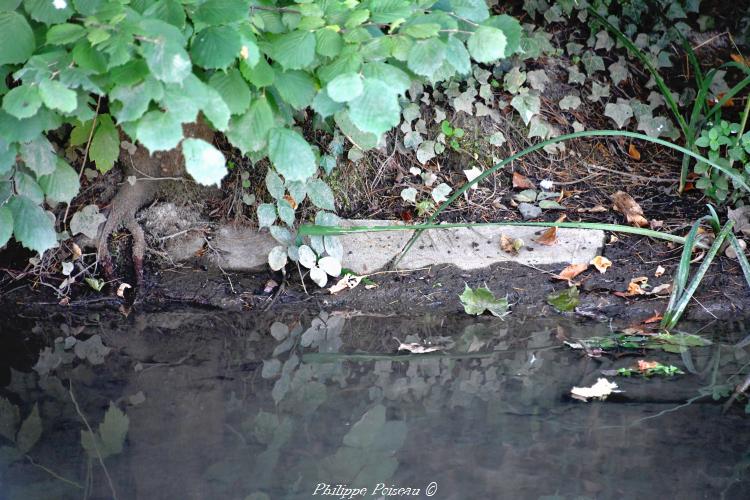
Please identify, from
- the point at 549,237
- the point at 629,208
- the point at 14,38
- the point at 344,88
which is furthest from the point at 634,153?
the point at 14,38

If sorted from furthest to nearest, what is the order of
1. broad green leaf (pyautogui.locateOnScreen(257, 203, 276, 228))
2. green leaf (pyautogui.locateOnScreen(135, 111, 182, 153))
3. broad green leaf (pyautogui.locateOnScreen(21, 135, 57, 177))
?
broad green leaf (pyautogui.locateOnScreen(257, 203, 276, 228)) → broad green leaf (pyautogui.locateOnScreen(21, 135, 57, 177)) → green leaf (pyautogui.locateOnScreen(135, 111, 182, 153))

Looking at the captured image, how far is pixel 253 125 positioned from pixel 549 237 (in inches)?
67.3

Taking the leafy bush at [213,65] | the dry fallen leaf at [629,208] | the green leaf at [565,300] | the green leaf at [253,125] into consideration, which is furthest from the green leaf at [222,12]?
the dry fallen leaf at [629,208]

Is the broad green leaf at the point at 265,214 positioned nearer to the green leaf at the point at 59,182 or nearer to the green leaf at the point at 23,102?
the green leaf at the point at 59,182

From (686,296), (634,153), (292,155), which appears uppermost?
(292,155)

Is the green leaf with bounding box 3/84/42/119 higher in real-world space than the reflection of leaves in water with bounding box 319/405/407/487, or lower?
higher

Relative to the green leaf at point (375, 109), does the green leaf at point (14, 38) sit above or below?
A: above

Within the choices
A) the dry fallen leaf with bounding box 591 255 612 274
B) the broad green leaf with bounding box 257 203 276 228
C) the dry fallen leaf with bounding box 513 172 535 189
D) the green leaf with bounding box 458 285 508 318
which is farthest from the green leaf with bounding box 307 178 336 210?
the dry fallen leaf with bounding box 591 255 612 274

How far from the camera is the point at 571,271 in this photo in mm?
3342

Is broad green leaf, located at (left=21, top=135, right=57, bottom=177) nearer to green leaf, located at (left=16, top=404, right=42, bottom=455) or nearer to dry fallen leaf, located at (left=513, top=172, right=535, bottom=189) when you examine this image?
green leaf, located at (left=16, top=404, right=42, bottom=455)

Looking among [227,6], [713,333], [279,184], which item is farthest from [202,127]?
[713,333]

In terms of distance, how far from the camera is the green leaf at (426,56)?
2.06 meters

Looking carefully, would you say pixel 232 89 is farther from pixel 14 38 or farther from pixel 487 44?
pixel 487 44

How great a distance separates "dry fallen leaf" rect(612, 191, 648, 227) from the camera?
357cm
